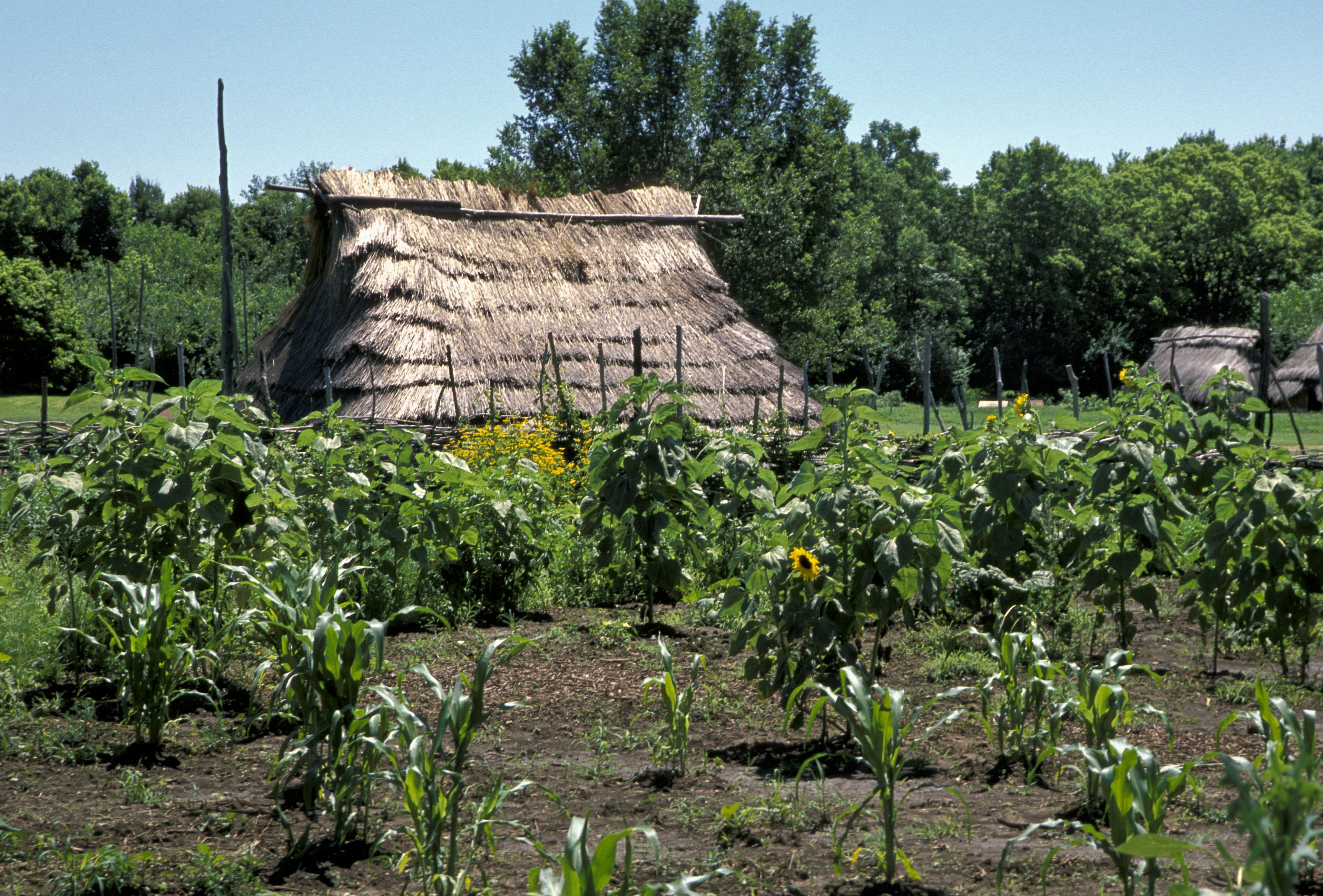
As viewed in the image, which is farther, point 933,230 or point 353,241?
point 933,230

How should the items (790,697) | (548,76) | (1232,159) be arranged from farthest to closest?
(1232,159)
(548,76)
(790,697)

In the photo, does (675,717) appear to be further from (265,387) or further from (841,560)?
(265,387)

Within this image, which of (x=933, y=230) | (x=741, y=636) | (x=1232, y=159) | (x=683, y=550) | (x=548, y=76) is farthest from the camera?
(x=933, y=230)

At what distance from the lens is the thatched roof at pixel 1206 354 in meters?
25.0

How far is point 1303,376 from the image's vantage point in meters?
24.2

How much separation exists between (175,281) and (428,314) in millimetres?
24413

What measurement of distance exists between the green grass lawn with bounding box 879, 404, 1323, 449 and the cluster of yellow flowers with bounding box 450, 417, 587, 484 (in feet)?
24.0

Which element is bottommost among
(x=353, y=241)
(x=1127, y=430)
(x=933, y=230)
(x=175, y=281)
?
(x=1127, y=430)

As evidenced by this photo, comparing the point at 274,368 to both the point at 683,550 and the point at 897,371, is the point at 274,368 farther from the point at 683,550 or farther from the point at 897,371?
the point at 897,371

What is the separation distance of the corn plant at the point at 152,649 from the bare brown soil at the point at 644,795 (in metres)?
0.12

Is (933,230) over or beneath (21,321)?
over

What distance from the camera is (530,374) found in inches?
487

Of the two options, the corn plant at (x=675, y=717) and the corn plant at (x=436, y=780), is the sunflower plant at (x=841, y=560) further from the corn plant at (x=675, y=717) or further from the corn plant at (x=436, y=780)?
the corn plant at (x=436, y=780)

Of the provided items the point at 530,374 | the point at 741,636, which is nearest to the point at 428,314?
the point at 530,374
